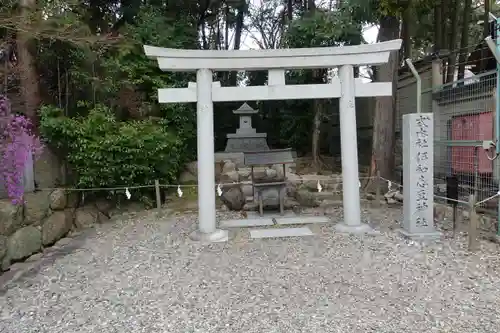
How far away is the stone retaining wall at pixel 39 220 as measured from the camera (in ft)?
22.7

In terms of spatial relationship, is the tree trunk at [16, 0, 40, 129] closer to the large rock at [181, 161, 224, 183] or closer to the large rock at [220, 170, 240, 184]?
the large rock at [181, 161, 224, 183]

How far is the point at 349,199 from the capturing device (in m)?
6.40

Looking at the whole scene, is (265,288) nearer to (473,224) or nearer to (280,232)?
(280,232)

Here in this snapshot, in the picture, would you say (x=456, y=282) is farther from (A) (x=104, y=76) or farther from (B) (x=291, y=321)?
(A) (x=104, y=76)

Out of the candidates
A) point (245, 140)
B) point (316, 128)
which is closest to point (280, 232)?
point (316, 128)

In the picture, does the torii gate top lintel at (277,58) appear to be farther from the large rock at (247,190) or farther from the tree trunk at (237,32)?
the tree trunk at (237,32)

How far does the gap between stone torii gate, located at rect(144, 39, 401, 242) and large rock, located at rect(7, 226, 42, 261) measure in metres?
3.31

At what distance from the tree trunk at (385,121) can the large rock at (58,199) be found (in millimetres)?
7213

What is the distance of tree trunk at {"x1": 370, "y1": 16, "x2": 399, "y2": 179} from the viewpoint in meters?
9.20

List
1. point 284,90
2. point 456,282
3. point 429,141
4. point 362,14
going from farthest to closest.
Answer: point 362,14 < point 284,90 < point 429,141 < point 456,282

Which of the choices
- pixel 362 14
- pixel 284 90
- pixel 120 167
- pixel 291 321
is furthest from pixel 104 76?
pixel 291 321

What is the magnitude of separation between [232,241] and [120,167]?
3656 mm

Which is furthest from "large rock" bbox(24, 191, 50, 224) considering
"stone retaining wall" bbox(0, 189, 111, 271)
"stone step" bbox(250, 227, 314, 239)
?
"stone step" bbox(250, 227, 314, 239)

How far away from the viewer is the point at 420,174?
228 inches
